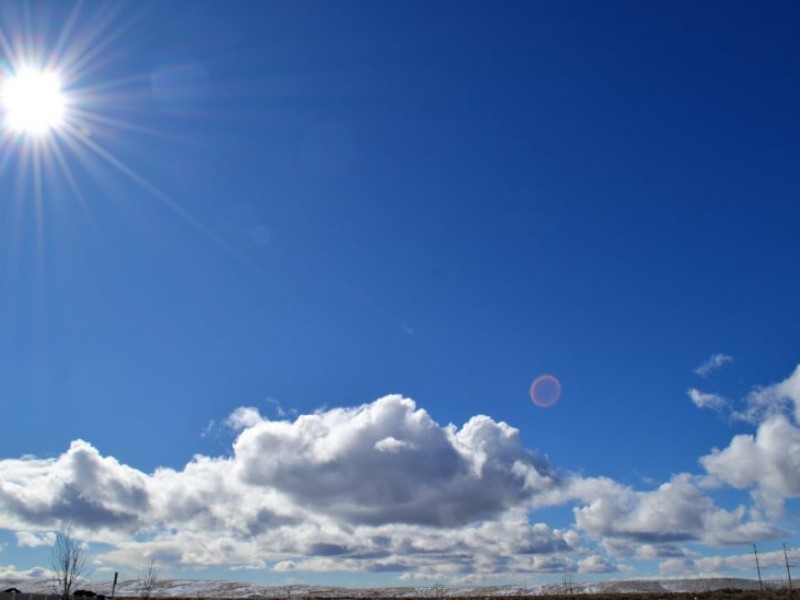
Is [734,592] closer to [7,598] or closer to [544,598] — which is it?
[544,598]

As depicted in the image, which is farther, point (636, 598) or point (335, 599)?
point (335, 599)

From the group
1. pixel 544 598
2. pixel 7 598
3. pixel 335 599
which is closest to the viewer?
pixel 7 598

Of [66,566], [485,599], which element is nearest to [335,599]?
[485,599]

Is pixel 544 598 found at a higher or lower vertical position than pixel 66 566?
lower

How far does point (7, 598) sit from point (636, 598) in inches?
3512

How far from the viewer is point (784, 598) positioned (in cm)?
9162

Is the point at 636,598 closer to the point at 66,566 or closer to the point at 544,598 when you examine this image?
the point at 544,598

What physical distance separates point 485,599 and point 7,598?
267 feet

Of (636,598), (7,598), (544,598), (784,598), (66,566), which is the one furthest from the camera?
(544,598)

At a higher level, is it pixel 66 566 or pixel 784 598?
→ pixel 66 566

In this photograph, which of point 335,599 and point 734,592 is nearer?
point 734,592

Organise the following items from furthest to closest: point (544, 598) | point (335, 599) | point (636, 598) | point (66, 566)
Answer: point (335, 599), point (544, 598), point (636, 598), point (66, 566)

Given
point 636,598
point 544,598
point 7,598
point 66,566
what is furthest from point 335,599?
point 66,566

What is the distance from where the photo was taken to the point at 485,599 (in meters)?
→ 129
